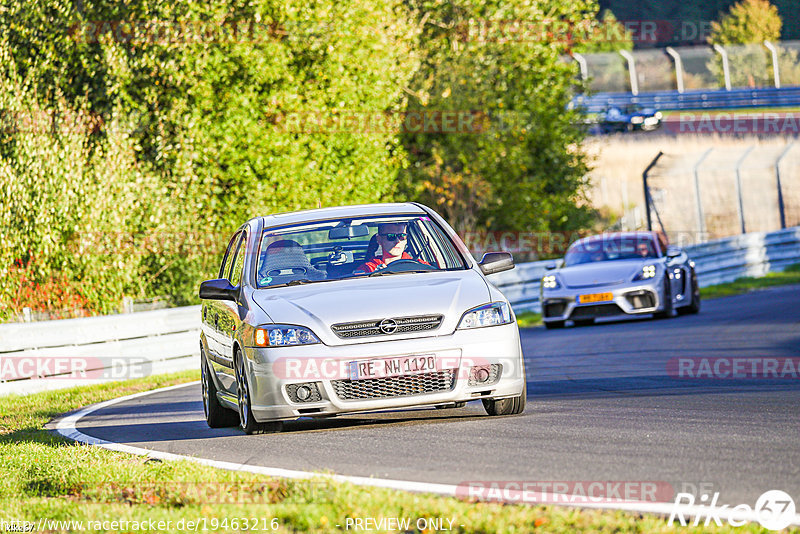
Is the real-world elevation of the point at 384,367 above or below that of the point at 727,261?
below

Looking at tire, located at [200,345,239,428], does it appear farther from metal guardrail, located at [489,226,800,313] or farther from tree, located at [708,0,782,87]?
tree, located at [708,0,782,87]

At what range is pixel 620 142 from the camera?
50.6 meters

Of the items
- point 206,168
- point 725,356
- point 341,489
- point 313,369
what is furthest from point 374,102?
point 341,489

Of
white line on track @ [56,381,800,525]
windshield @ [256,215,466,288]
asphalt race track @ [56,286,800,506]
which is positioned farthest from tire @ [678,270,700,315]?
white line on track @ [56,381,800,525]

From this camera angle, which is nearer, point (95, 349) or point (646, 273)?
point (95, 349)

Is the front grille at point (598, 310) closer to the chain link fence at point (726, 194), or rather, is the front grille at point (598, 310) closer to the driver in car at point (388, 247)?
the driver in car at point (388, 247)

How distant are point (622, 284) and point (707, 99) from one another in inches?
1647

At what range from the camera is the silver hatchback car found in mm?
8359

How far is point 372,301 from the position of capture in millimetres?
8539

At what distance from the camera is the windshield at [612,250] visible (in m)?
20.3

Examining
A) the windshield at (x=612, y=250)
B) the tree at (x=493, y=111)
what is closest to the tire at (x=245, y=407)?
the windshield at (x=612, y=250)

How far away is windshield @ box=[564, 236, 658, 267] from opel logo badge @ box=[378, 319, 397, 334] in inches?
483

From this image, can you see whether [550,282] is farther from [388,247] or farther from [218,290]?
[218,290]

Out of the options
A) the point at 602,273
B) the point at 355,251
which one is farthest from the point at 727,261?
the point at 355,251
